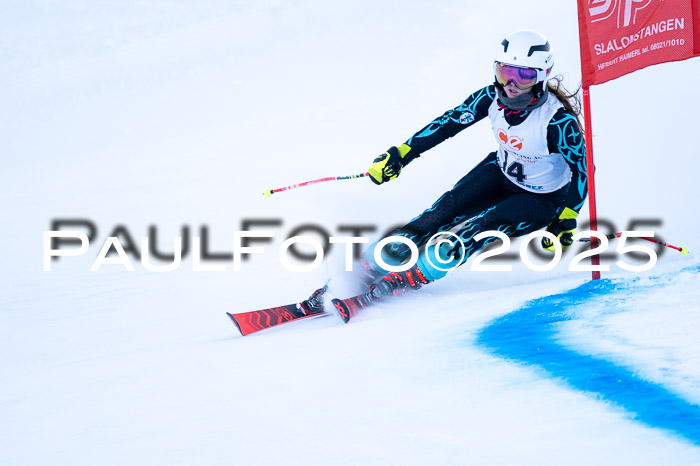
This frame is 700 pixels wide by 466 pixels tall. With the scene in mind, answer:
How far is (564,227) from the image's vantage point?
3.52 meters

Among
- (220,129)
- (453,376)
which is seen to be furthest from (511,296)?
(220,129)

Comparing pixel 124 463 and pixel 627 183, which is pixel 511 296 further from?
pixel 627 183

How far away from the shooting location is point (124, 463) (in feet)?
6.79

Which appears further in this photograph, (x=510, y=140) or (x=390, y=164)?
(x=390, y=164)

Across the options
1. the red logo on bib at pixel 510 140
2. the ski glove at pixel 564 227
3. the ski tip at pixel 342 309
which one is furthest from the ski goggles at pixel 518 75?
the ski tip at pixel 342 309

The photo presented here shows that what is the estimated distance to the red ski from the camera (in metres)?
3.57

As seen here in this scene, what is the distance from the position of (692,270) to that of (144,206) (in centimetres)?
479

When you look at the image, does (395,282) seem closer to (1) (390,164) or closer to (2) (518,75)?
(1) (390,164)

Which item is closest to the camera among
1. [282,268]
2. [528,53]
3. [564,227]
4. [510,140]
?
[528,53]

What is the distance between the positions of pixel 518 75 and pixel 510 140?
0.40m

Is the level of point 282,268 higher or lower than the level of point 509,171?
lower

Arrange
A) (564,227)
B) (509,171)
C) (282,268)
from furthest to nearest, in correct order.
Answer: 1. (282,268)
2. (509,171)
3. (564,227)

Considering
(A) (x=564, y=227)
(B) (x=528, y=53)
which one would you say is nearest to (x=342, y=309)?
(A) (x=564, y=227)

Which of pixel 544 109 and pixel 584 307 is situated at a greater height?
pixel 544 109
